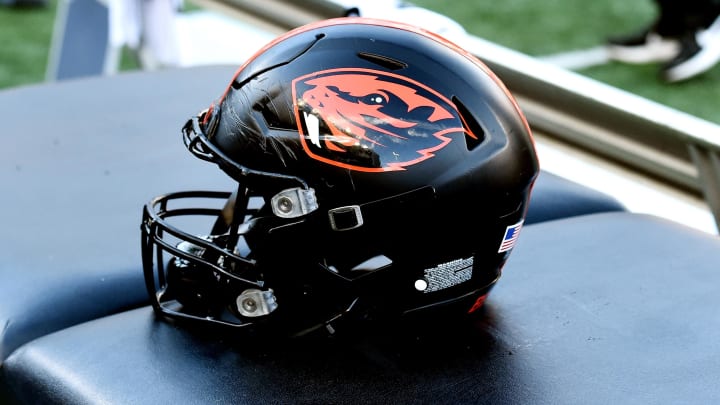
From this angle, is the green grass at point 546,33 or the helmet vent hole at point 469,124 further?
the green grass at point 546,33

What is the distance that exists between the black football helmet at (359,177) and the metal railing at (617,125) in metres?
0.67

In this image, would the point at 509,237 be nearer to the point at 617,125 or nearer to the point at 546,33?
the point at 617,125

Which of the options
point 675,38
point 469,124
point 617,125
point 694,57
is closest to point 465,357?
point 469,124

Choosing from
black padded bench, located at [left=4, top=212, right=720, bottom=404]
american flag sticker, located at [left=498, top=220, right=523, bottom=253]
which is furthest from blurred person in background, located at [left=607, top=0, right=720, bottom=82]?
american flag sticker, located at [left=498, top=220, right=523, bottom=253]

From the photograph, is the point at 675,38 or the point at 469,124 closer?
the point at 469,124

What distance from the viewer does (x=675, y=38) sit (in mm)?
3338

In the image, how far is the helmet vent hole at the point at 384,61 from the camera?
3.17ft

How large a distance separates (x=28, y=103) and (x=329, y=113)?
0.84 m

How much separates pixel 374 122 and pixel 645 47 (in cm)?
266

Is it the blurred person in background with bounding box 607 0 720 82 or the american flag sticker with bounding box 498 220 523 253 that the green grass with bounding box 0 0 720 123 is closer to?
the blurred person in background with bounding box 607 0 720 82

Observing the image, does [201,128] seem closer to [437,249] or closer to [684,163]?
[437,249]

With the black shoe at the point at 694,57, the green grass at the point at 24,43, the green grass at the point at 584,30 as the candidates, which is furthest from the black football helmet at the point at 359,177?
the black shoe at the point at 694,57

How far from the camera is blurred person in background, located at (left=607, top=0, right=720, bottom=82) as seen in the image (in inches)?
128

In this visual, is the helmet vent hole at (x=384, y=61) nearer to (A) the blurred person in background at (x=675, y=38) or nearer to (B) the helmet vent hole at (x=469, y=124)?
(B) the helmet vent hole at (x=469, y=124)
